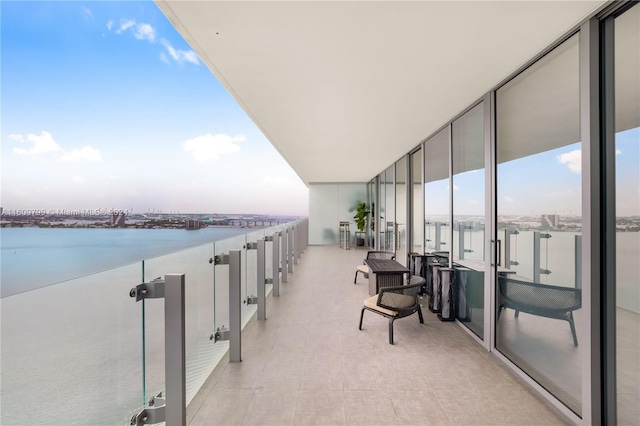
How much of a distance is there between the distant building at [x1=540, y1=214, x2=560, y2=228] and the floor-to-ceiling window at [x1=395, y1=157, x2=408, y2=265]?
444 cm

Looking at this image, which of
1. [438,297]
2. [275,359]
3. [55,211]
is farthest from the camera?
[55,211]

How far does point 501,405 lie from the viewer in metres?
2.37

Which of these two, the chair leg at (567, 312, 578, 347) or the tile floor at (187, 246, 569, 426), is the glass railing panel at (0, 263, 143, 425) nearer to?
the tile floor at (187, 246, 569, 426)

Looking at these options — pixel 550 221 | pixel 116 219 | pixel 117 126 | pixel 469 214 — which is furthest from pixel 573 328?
pixel 117 126

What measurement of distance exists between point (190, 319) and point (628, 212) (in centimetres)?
295

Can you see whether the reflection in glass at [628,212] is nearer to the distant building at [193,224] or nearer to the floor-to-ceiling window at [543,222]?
the floor-to-ceiling window at [543,222]

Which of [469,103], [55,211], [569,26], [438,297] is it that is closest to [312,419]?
[438,297]

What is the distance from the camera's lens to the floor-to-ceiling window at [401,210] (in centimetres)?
726

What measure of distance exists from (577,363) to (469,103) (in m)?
2.85

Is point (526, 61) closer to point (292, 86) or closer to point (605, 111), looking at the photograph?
point (605, 111)

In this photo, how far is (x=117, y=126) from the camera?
75.4 feet


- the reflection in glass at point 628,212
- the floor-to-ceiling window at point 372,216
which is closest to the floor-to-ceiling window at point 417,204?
the reflection in glass at point 628,212

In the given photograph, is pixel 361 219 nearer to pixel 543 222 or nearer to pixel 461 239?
pixel 461 239

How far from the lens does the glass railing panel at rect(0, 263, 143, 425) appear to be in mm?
914
